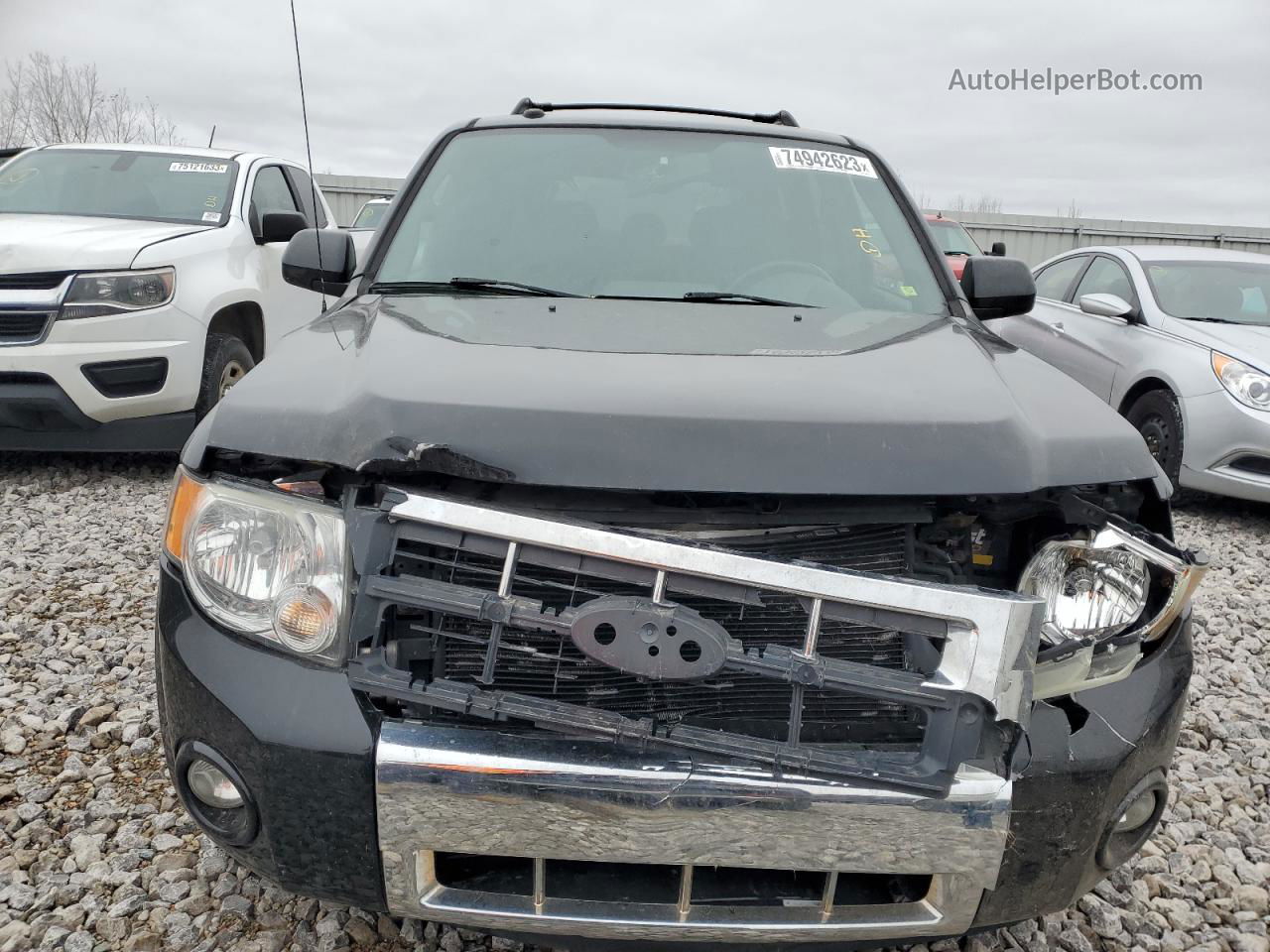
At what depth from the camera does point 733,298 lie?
236 cm

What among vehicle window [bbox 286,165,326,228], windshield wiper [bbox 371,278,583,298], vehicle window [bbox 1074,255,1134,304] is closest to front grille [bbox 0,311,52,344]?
vehicle window [bbox 286,165,326,228]

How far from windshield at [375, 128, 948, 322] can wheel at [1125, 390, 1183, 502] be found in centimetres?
326

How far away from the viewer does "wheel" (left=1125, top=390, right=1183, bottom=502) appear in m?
5.22

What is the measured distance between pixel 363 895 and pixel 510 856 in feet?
0.79

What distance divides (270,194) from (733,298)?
193 inches

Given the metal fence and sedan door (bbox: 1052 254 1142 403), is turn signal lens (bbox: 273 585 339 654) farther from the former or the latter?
the metal fence

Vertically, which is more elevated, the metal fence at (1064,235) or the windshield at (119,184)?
the windshield at (119,184)

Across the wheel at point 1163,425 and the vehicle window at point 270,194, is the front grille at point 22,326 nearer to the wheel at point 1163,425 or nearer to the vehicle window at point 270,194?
the vehicle window at point 270,194

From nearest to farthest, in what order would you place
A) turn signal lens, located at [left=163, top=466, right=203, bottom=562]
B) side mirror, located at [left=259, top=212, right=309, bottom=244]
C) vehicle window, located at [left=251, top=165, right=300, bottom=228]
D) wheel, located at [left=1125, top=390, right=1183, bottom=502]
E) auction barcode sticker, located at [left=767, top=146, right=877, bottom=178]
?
turn signal lens, located at [left=163, top=466, right=203, bottom=562]
auction barcode sticker, located at [left=767, top=146, right=877, bottom=178]
side mirror, located at [left=259, top=212, right=309, bottom=244]
wheel, located at [left=1125, top=390, right=1183, bottom=502]
vehicle window, located at [left=251, top=165, right=300, bottom=228]

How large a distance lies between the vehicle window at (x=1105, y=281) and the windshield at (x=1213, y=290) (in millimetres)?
155

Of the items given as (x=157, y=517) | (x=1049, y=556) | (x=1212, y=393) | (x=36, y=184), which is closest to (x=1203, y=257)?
(x=1212, y=393)

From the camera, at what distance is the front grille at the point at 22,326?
14.9 feet

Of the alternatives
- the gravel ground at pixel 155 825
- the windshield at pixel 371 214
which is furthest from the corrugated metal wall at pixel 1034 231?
the gravel ground at pixel 155 825

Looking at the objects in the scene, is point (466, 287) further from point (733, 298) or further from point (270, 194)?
point (270, 194)
